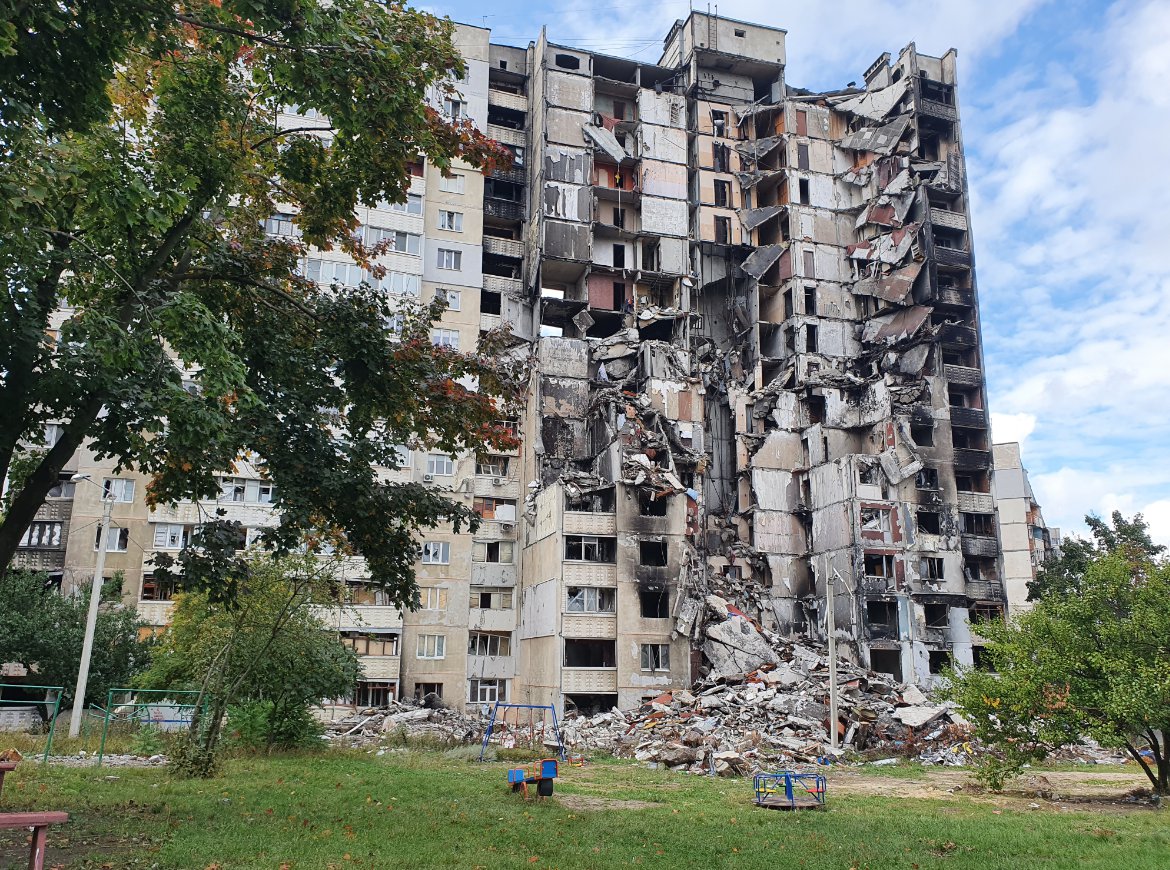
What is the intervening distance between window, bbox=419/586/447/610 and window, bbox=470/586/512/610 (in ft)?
8.19

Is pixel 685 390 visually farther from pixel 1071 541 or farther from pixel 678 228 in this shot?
pixel 1071 541

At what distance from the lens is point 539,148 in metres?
59.5

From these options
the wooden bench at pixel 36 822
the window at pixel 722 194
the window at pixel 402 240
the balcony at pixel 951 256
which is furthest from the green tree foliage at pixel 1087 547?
the wooden bench at pixel 36 822

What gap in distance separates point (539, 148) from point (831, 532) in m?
31.7

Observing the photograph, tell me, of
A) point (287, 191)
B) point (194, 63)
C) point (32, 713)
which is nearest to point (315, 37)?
point (194, 63)

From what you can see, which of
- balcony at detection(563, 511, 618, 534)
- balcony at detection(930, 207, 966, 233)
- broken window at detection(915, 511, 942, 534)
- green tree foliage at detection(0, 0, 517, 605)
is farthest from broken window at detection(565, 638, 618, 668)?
balcony at detection(930, 207, 966, 233)

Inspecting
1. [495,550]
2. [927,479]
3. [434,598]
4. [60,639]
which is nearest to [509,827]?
[60,639]

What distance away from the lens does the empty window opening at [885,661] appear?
51.1 m

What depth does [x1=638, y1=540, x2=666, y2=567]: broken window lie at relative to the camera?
156ft

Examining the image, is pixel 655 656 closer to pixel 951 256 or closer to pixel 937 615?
pixel 937 615

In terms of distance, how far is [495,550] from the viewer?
177 ft

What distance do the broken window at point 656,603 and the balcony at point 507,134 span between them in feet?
111

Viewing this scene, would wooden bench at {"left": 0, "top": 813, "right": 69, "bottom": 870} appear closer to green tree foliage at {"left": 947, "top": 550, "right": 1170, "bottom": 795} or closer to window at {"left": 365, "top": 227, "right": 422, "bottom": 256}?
green tree foliage at {"left": 947, "top": 550, "right": 1170, "bottom": 795}

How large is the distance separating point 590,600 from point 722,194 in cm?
3245
